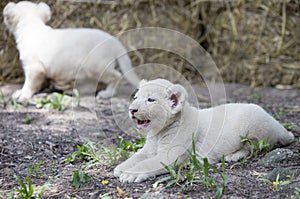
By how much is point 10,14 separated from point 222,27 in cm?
350

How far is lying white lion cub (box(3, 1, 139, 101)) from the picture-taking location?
6.73 m

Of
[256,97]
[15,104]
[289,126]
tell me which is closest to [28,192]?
[289,126]

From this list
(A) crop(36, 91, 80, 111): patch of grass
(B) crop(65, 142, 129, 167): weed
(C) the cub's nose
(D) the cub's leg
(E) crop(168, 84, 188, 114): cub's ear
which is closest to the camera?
(C) the cub's nose

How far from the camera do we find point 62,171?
3.79m

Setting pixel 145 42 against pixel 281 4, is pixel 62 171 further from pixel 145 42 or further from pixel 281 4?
pixel 281 4

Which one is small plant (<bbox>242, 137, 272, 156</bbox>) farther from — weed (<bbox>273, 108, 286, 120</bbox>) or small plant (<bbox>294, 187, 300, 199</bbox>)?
weed (<bbox>273, 108, 286, 120</bbox>)

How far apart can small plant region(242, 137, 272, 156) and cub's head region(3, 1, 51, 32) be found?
390cm

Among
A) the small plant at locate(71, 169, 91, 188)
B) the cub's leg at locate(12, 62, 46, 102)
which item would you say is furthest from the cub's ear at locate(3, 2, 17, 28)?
the small plant at locate(71, 169, 91, 188)

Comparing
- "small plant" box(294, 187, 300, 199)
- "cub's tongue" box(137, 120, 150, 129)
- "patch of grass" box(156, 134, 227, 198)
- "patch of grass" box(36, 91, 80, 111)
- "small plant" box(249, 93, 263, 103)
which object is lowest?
"small plant" box(249, 93, 263, 103)

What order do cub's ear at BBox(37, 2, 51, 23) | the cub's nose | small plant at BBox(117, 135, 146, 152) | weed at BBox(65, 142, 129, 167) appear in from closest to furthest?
the cub's nose → weed at BBox(65, 142, 129, 167) → small plant at BBox(117, 135, 146, 152) → cub's ear at BBox(37, 2, 51, 23)

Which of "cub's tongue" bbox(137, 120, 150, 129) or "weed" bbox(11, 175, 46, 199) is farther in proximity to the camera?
"cub's tongue" bbox(137, 120, 150, 129)

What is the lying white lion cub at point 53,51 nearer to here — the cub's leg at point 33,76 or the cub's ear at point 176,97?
the cub's leg at point 33,76

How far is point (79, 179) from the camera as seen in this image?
3.46 metres

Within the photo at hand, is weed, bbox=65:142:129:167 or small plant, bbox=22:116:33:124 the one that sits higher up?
weed, bbox=65:142:129:167
